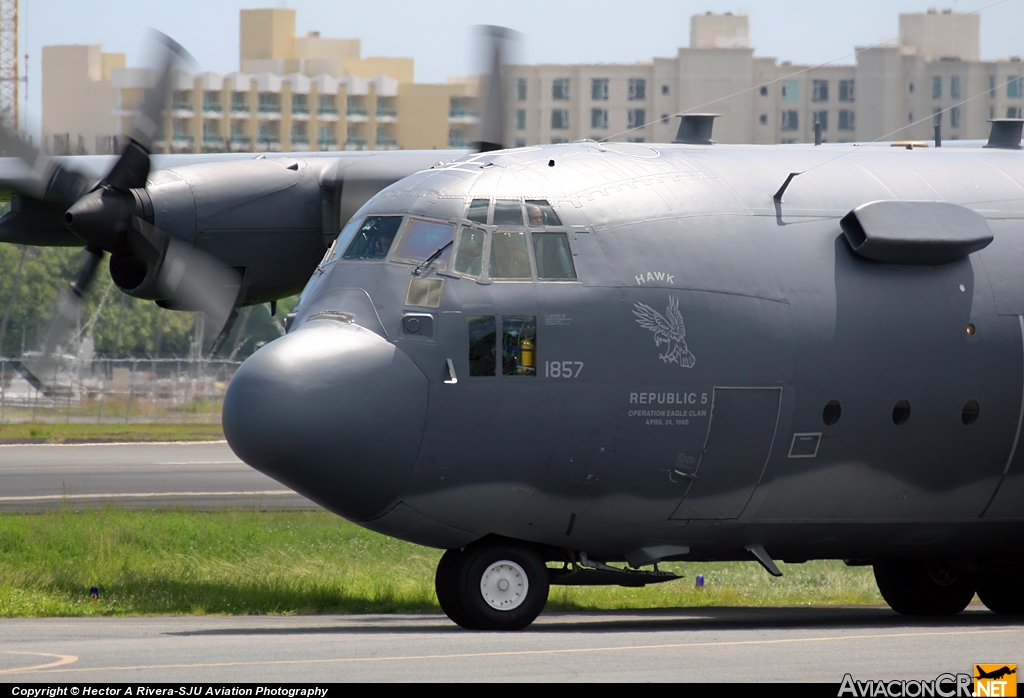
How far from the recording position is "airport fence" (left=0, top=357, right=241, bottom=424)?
184 feet

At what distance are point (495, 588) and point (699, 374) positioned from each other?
2729mm

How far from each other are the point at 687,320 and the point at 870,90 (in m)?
94.7

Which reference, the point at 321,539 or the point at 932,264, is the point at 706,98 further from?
the point at 932,264

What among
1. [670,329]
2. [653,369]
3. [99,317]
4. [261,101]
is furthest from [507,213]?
[261,101]

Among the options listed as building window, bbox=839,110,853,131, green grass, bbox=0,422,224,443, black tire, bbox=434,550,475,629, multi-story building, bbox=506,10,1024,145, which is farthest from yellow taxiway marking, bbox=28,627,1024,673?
building window, bbox=839,110,853,131

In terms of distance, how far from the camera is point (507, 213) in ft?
41.5

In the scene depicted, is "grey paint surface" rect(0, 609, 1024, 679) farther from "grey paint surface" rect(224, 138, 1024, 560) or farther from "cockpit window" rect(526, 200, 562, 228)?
"cockpit window" rect(526, 200, 562, 228)

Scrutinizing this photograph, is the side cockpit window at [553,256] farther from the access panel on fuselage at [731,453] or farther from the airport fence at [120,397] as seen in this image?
the airport fence at [120,397]

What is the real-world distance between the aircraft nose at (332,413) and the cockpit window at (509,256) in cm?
121

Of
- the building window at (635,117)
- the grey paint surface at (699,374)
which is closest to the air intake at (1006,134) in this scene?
the grey paint surface at (699,374)

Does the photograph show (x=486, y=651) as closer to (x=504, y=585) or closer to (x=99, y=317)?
(x=504, y=585)

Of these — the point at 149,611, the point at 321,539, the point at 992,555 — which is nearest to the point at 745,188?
the point at 992,555

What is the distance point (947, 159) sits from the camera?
14953 mm

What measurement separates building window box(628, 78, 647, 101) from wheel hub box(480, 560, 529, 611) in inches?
4075
